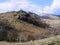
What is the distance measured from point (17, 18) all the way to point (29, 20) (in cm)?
401

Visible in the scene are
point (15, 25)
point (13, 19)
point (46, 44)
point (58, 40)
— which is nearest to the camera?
point (46, 44)

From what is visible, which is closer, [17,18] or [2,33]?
[2,33]

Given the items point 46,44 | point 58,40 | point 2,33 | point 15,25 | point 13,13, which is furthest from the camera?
point 13,13

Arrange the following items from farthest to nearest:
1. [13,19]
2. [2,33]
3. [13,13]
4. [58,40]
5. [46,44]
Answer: [13,13] < [13,19] < [2,33] < [58,40] < [46,44]

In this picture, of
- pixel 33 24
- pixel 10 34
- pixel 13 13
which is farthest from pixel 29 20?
pixel 10 34

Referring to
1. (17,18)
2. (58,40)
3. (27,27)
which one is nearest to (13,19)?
(17,18)

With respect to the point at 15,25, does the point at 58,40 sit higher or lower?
higher

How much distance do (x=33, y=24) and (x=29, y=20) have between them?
1944mm

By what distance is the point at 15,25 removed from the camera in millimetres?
59688

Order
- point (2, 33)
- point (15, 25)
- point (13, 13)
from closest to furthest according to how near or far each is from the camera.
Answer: point (2, 33) < point (15, 25) < point (13, 13)

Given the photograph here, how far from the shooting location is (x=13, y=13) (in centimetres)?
7175

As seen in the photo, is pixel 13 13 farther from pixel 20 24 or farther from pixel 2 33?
pixel 2 33

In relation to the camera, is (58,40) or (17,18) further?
(17,18)

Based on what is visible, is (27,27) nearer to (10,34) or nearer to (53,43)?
(10,34)
